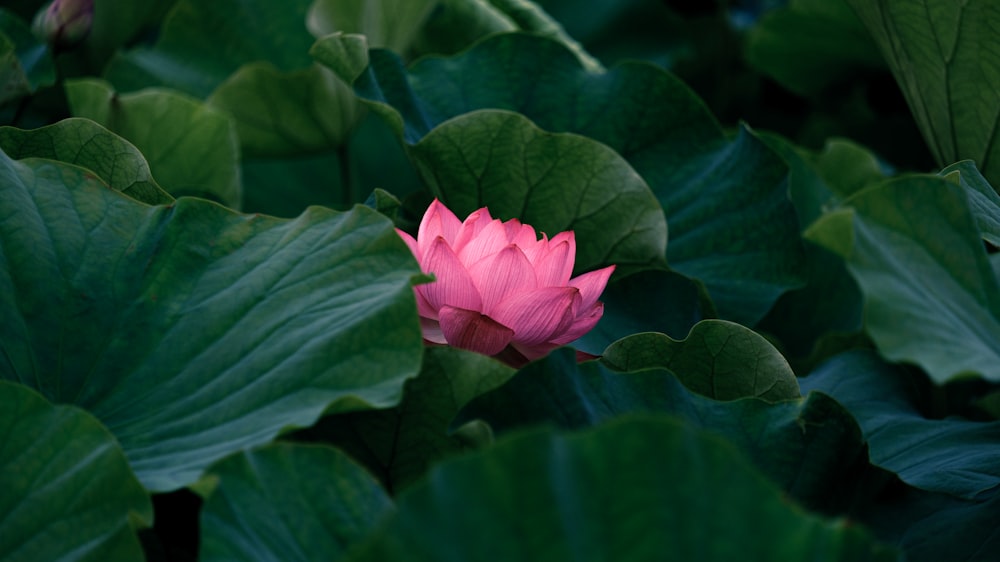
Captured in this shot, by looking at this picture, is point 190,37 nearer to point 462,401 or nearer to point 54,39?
point 54,39

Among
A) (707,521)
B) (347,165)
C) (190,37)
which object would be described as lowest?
(347,165)

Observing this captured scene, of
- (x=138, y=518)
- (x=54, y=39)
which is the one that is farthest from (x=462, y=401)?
(x=54, y=39)

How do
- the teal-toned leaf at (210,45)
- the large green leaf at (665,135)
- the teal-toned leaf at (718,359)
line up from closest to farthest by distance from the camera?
the teal-toned leaf at (718,359) < the large green leaf at (665,135) < the teal-toned leaf at (210,45)

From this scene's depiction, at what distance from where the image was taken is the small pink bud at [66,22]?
1146 mm

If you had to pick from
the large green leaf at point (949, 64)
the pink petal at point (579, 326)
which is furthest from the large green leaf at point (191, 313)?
the large green leaf at point (949, 64)

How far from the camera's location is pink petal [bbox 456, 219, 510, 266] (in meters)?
0.76

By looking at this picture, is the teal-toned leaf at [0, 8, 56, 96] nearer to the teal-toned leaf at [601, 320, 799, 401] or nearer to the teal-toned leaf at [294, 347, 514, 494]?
the teal-toned leaf at [294, 347, 514, 494]

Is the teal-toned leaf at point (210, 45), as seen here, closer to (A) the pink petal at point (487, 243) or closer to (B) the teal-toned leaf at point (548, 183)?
(B) the teal-toned leaf at point (548, 183)

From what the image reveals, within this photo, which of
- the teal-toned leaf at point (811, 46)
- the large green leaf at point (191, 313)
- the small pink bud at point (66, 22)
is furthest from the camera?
the teal-toned leaf at point (811, 46)

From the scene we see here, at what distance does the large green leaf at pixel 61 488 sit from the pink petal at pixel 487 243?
11.7 inches

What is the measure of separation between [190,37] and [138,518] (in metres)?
1.13

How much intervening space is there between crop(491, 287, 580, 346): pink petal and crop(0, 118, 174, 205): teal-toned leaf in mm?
294

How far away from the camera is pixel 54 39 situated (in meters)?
1.16

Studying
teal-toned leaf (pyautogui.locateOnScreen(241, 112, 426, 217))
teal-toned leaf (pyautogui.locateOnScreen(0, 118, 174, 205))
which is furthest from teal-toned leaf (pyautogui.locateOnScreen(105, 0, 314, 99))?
teal-toned leaf (pyautogui.locateOnScreen(0, 118, 174, 205))
